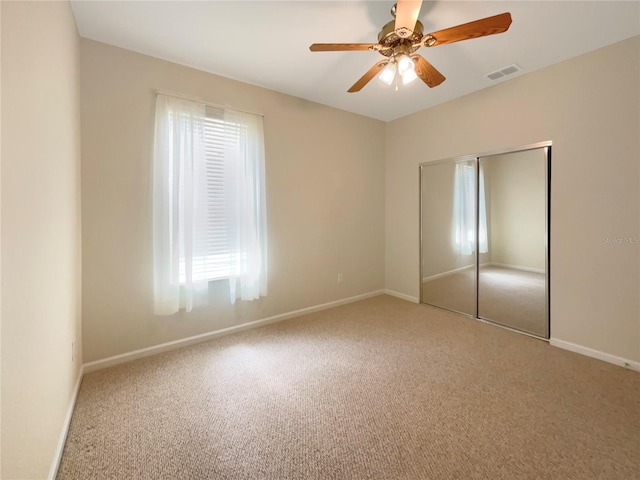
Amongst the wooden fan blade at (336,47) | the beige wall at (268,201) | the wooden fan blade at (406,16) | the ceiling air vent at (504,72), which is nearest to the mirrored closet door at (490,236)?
the ceiling air vent at (504,72)

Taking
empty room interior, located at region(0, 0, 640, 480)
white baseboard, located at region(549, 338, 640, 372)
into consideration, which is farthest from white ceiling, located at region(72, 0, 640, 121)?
white baseboard, located at region(549, 338, 640, 372)

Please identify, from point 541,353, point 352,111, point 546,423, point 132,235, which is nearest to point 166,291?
point 132,235

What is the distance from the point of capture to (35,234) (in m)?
1.17

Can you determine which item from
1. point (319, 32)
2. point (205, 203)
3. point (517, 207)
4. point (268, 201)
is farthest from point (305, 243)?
point (517, 207)

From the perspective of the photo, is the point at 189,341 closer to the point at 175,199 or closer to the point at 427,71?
the point at 175,199

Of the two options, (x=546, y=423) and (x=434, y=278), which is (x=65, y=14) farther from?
→ (x=434, y=278)

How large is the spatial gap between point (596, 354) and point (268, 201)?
135 inches

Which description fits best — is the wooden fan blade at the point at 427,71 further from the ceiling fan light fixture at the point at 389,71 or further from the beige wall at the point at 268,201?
the beige wall at the point at 268,201

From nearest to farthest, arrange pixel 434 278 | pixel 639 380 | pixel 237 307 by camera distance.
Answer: pixel 639 380 < pixel 237 307 < pixel 434 278

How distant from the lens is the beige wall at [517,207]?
2.82m

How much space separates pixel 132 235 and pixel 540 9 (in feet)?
11.6

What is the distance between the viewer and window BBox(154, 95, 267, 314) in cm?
250

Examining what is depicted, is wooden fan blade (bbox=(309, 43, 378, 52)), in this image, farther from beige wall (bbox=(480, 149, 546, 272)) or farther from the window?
beige wall (bbox=(480, 149, 546, 272))

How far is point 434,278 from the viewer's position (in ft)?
12.6
